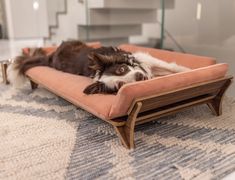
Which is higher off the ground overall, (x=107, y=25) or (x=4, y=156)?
(x=107, y=25)

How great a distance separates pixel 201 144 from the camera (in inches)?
66.2

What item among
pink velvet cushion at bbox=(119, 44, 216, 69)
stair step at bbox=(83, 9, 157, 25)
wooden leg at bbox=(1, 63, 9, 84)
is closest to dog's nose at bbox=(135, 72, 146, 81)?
pink velvet cushion at bbox=(119, 44, 216, 69)

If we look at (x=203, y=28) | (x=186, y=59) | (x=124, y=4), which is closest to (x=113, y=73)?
(x=186, y=59)

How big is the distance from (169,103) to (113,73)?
0.42 m

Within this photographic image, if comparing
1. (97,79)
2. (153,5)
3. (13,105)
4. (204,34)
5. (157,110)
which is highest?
(153,5)

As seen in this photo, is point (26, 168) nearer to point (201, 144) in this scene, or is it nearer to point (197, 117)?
point (201, 144)

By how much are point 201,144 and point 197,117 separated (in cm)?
45

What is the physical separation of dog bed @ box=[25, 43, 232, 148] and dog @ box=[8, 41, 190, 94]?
12 centimetres

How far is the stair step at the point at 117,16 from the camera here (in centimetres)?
400

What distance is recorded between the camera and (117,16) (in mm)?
4141

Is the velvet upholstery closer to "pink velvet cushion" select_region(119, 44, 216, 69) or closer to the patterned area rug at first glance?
"pink velvet cushion" select_region(119, 44, 216, 69)

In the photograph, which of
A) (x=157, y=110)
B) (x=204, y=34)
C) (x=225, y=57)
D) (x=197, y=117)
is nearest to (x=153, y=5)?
(x=204, y=34)

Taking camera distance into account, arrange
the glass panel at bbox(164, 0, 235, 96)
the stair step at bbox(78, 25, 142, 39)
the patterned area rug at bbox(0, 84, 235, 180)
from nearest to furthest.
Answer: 1. the patterned area rug at bbox(0, 84, 235, 180)
2. the glass panel at bbox(164, 0, 235, 96)
3. the stair step at bbox(78, 25, 142, 39)

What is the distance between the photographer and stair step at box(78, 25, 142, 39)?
4250 millimetres
